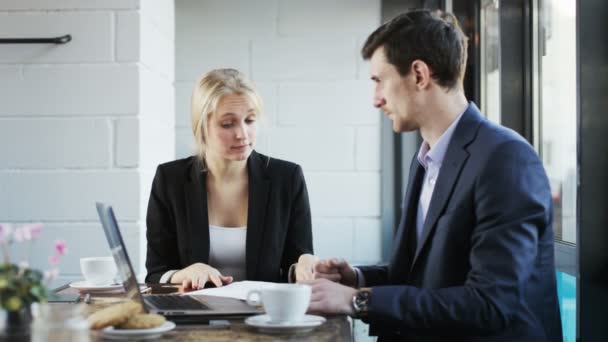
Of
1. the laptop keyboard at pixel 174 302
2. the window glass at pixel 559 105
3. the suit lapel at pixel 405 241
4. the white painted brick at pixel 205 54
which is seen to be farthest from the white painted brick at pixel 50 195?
the window glass at pixel 559 105

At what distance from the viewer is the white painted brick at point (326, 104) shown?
3.77 m

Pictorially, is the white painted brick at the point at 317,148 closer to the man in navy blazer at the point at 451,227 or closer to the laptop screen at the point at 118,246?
the man in navy blazer at the point at 451,227

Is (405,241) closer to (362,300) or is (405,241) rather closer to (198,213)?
(362,300)

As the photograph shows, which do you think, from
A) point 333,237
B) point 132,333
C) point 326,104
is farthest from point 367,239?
point 132,333

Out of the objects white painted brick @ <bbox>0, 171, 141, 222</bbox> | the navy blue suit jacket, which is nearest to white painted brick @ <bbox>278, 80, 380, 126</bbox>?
white painted brick @ <bbox>0, 171, 141, 222</bbox>

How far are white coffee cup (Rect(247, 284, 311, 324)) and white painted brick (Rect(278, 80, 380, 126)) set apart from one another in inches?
91.8

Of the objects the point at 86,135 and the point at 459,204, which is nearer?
the point at 459,204

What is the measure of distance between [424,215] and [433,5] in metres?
1.83

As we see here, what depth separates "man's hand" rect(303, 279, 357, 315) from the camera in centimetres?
160

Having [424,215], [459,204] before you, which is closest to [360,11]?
[424,215]

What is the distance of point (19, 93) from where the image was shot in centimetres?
308

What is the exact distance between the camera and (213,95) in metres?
2.53

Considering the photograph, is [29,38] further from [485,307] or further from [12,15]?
[485,307]

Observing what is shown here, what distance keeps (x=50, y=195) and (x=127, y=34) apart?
64cm
